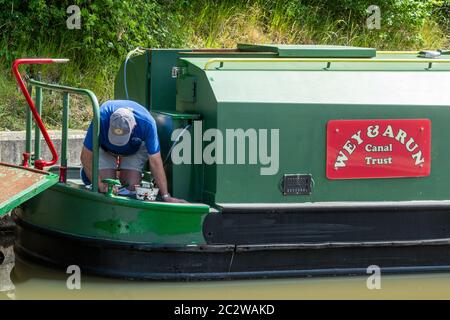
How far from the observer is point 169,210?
690 cm

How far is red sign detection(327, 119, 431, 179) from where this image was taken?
7121 mm

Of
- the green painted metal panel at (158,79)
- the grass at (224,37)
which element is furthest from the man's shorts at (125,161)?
the grass at (224,37)

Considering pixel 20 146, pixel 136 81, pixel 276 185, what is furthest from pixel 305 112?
pixel 20 146

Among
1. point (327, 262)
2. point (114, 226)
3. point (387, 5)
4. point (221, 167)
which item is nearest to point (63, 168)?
point (114, 226)

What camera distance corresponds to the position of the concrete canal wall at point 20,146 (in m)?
8.91

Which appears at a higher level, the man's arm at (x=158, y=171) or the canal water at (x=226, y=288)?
the man's arm at (x=158, y=171)

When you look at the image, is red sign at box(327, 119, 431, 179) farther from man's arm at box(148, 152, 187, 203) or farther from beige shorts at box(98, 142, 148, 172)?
beige shorts at box(98, 142, 148, 172)

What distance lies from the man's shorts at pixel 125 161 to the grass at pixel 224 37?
274 cm

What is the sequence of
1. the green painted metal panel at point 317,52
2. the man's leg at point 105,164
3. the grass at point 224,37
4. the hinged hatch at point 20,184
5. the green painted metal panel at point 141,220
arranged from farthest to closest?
1. the grass at point 224,37
2. the green painted metal panel at point 317,52
3. the man's leg at point 105,164
4. the green painted metal panel at point 141,220
5. the hinged hatch at point 20,184

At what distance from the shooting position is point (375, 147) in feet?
23.5

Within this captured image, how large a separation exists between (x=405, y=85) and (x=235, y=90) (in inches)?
52.4

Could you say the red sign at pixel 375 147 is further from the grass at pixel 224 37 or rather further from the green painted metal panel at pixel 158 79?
the grass at pixel 224 37

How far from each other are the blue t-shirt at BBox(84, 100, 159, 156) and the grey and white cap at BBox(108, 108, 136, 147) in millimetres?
58

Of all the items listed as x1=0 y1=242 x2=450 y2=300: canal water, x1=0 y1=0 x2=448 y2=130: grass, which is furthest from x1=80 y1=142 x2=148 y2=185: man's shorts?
x1=0 y1=0 x2=448 y2=130: grass
